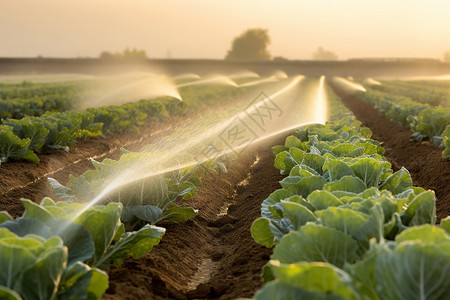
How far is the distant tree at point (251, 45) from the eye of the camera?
10456 cm

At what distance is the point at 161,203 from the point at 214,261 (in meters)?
0.79

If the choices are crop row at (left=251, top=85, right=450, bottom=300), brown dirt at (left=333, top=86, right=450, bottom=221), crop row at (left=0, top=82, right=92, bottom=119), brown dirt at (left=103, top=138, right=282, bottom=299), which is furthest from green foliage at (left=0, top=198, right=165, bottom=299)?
crop row at (left=0, top=82, right=92, bottom=119)

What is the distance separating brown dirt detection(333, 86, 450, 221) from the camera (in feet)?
21.5

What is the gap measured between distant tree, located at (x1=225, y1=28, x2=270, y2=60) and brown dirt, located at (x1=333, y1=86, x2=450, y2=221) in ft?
302

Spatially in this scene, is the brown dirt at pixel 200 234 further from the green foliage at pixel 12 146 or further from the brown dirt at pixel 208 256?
the green foliage at pixel 12 146

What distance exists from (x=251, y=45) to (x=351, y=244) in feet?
347

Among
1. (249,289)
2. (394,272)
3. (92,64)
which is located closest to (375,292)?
(394,272)

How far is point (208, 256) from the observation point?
4.94m

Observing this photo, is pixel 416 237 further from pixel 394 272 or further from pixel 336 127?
pixel 336 127

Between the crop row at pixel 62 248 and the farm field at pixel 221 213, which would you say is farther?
the crop row at pixel 62 248

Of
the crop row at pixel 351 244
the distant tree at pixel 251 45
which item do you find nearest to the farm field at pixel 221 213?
the crop row at pixel 351 244

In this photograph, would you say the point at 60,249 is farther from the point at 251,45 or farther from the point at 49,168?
the point at 251,45

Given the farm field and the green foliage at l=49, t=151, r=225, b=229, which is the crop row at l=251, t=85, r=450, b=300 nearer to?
the farm field

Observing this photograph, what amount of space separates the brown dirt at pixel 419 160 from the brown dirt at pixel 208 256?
2.12 m
